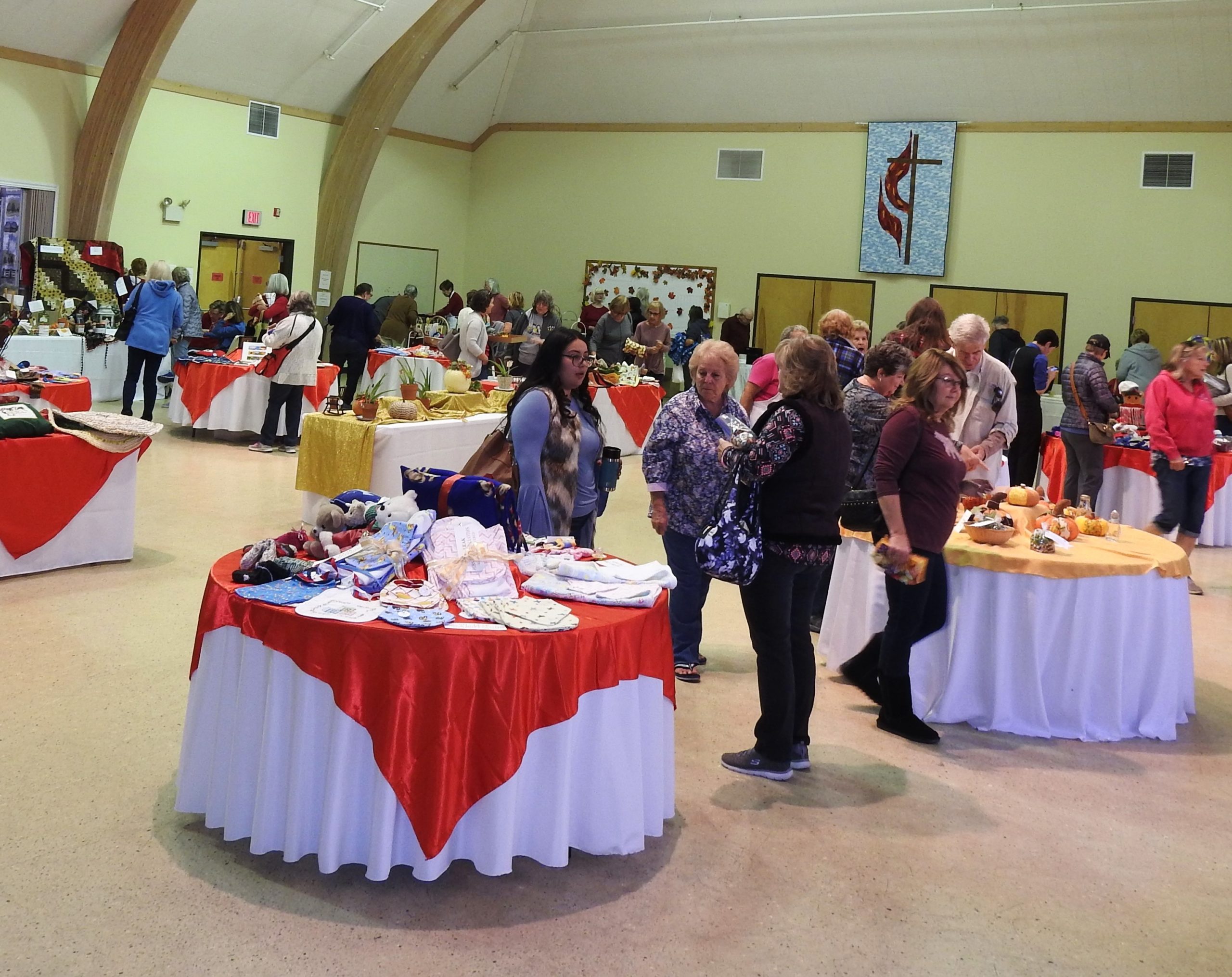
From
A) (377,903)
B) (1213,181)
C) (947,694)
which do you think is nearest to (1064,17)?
(1213,181)

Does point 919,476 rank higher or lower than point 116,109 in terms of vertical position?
lower

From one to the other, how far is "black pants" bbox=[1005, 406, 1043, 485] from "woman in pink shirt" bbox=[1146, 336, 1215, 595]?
294 cm

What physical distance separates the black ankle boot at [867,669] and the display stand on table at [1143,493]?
12.8 ft

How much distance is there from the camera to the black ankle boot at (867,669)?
455 centimetres

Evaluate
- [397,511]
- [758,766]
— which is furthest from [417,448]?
[758,766]

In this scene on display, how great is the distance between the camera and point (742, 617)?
18.5 feet

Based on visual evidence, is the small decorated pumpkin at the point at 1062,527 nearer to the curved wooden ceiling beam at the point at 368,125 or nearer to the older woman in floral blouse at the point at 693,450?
the older woman in floral blouse at the point at 693,450

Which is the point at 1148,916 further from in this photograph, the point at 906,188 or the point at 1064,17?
the point at 906,188

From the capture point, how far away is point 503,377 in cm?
901
